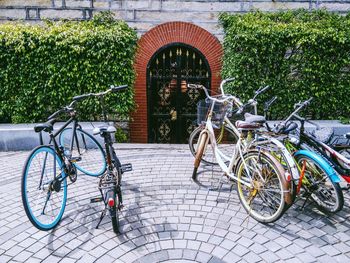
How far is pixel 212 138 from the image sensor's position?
15.4 feet

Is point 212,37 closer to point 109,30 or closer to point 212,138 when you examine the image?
point 109,30

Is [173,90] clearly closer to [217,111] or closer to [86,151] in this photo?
[86,151]

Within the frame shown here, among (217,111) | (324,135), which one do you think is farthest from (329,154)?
(217,111)

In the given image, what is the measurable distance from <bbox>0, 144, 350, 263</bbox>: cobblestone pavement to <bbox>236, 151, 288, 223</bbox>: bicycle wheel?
14 cm

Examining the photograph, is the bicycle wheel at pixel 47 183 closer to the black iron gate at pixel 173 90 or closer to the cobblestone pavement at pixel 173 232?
the cobblestone pavement at pixel 173 232

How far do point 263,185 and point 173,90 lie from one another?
15.2 ft

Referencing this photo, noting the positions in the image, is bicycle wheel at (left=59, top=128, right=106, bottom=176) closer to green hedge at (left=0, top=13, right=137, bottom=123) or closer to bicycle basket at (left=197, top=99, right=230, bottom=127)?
green hedge at (left=0, top=13, right=137, bottom=123)

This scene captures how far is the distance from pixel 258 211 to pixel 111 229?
1.77 meters

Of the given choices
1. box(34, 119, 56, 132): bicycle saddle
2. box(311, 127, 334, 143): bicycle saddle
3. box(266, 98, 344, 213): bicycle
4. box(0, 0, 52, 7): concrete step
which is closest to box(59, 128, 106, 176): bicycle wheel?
box(34, 119, 56, 132): bicycle saddle

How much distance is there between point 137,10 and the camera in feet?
26.0

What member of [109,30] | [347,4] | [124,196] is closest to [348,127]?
[347,4]

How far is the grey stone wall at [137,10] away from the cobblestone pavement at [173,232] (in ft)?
15.1

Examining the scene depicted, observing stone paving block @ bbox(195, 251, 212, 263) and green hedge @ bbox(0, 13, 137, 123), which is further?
green hedge @ bbox(0, 13, 137, 123)

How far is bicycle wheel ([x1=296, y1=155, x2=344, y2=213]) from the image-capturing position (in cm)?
401
